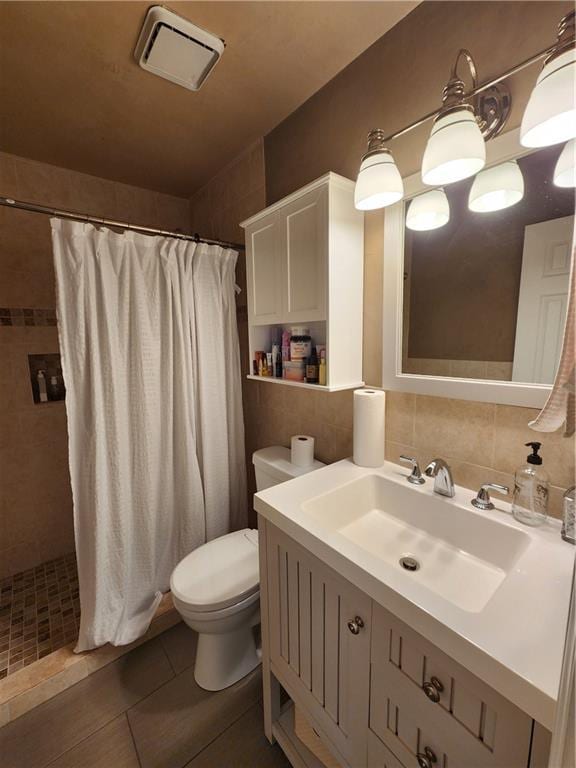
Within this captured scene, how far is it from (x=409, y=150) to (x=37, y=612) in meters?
2.62

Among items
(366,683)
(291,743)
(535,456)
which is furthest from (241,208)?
(291,743)

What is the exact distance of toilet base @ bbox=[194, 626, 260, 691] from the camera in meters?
1.30

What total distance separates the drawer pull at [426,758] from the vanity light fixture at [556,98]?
1320 millimetres

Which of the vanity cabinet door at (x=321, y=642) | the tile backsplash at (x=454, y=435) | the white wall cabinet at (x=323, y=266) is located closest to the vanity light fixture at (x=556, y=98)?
the white wall cabinet at (x=323, y=266)

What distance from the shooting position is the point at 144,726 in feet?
3.88

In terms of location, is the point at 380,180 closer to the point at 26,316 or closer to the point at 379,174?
the point at 379,174

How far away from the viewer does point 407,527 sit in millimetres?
1036

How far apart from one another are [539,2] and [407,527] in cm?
144

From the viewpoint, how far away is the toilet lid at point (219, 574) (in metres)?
1.18

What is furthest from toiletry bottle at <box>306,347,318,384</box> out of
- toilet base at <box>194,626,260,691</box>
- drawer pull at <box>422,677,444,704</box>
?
toilet base at <box>194,626,260,691</box>

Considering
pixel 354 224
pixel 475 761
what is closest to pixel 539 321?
pixel 354 224

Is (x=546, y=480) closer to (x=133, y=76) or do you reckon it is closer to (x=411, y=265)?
(x=411, y=265)

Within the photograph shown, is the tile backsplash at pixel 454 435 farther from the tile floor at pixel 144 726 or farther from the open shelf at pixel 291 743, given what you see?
the tile floor at pixel 144 726

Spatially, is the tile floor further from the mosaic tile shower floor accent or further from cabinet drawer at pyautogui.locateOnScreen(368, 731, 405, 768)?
cabinet drawer at pyautogui.locateOnScreen(368, 731, 405, 768)
